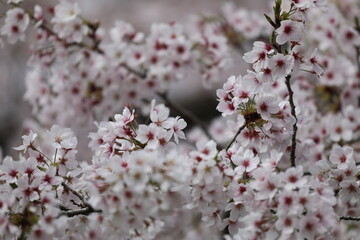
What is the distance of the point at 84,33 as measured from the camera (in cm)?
289

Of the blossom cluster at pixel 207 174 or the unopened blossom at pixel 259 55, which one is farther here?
the unopened blossom at pixel 259 55

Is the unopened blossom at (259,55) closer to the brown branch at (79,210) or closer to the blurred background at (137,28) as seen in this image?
the brown branch at (79,210)

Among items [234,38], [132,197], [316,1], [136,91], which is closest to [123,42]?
[136,91]

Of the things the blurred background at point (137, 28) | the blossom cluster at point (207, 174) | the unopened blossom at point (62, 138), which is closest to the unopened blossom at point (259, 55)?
the blossom cluster at point (207, 174)

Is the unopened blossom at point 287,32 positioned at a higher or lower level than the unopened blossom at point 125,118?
higher

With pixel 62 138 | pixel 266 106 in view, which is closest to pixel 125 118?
pixel 62 138

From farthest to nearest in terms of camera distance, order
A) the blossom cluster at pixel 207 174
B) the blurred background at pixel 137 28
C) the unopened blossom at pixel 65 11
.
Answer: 1. the blurred background at pixel 137 28
2. the unopened blossom at pixel 65 11
3. the blossom cluster at pixel 207 174

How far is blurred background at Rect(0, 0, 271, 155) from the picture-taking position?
6125 millimetres

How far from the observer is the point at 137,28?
7.90m

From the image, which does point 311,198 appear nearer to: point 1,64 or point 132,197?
point 132,197

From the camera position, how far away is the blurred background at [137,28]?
20.1ft

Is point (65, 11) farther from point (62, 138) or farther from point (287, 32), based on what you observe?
point (287, 32)

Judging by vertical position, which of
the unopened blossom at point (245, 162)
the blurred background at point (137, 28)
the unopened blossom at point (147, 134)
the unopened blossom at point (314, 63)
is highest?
the blurred background at point (137, 28)

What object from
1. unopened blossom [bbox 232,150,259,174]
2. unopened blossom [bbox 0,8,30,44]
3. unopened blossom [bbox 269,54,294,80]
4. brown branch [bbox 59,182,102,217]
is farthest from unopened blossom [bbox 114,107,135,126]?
unopened blossom [bbox 0,8,30,44]
